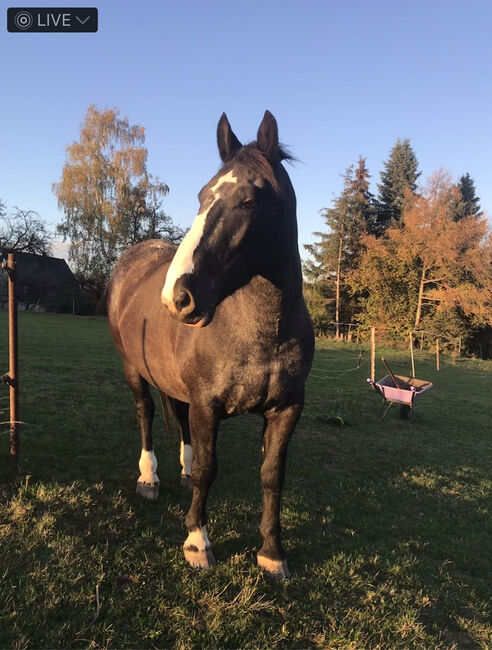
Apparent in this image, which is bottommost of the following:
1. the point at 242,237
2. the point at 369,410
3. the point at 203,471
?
the point at 369,410

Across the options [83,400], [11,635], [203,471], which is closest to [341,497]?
[203,471]

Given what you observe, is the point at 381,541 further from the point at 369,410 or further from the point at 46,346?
the point at 46,346

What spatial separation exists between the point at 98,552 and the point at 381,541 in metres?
2.27

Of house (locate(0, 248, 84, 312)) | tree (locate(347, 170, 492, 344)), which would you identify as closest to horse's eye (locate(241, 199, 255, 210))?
tree (locate(347, 170, 492, 344))

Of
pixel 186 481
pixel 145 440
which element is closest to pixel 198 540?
pixel 186 481

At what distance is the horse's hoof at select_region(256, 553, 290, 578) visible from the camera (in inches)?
102

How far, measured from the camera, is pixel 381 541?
333 centimetres

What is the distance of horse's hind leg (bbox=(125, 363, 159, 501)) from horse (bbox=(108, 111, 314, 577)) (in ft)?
2.83

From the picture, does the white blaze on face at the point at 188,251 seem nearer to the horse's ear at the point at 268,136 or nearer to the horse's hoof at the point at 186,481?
the horse's ear at the point at 268,136

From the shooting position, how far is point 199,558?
2584 mm

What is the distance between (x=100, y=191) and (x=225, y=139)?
28282 mm

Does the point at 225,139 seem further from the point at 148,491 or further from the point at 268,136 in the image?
the point at 148,491

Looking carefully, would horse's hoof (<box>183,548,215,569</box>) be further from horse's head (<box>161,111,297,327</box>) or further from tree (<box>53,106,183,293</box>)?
tree (<box>53,106,183,293</box>)

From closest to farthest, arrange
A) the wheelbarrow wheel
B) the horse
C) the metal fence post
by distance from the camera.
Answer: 1. the horse
2. the metal fence post
3. the wheelbarrow wheel
